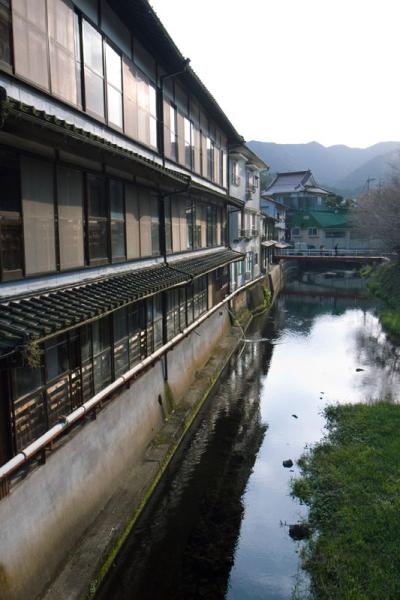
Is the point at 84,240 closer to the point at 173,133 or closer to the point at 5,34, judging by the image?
the point at 5,34

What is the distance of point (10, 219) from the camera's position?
25.9 ft

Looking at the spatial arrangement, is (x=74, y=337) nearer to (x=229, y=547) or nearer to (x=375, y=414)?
(x=229, y=547)

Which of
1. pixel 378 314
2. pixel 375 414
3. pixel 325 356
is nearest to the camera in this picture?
pixel 375 414

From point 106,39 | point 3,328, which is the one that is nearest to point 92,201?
point 106,39

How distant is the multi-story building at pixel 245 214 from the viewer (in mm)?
31656

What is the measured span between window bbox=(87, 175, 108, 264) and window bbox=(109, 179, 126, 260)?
0.41 m

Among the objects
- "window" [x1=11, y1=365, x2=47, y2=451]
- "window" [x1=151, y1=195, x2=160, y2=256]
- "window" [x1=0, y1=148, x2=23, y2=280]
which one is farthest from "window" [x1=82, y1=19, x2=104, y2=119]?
"window" [x1=11, y1=365, x2=47, y2=451]

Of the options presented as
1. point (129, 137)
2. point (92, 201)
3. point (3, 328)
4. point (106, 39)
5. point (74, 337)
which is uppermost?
point (106, 39)

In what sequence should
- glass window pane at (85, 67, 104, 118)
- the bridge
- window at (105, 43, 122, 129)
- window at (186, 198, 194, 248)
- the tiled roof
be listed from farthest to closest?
1. the tiled roof
2. the bridge
3. window at (186, 198, 194, 248)
4. window at (105, 43, 122, 129)
5. glass window pane at (85, 67, 104, 118)

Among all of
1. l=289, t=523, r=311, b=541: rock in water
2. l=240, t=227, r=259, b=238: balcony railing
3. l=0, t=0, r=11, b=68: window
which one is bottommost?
l=289, t=523, r=311, b=541: rock in water

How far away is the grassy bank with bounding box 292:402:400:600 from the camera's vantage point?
945 cm

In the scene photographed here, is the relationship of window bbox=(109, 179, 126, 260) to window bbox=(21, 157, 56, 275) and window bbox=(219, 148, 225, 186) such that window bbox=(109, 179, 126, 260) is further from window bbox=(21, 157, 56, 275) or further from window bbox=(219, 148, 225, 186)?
window bbox=(219, 148, 225, 186)

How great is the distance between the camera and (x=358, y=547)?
10281mm

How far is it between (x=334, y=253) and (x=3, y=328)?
6503cm
